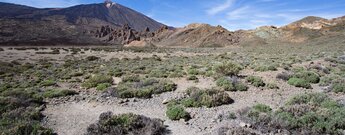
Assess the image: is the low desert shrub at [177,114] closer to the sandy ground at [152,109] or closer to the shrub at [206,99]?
the sandy ground at [152,109]

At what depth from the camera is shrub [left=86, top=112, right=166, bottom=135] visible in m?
7.26

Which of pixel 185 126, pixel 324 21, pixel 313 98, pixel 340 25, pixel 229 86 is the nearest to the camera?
pixel 185 126

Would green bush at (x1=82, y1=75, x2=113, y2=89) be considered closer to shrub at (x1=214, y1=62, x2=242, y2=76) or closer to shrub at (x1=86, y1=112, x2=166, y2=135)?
A: shrub at (x1=86, y1=112, x2=166, y2=135)

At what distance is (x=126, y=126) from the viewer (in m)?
7.49

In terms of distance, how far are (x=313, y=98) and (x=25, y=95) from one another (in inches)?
436

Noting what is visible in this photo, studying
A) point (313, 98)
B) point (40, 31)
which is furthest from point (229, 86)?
point (40, 31)

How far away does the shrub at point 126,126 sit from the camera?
7.26 metres

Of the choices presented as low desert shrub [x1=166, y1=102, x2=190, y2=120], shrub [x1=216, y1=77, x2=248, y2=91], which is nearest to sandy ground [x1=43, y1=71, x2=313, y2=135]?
low desert shrub [x1=166, y1=102, x2=190, y2=120]

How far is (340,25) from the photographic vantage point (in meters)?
82.1

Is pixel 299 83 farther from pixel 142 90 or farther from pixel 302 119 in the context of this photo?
pixel 142 90

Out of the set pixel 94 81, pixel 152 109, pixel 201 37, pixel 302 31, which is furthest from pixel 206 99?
pixel 201 37

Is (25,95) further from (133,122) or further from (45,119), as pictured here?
(133,122)

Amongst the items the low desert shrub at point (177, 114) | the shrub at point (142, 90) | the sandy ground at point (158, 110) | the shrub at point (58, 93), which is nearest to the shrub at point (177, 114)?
the low desert shrub at point (177, 114)

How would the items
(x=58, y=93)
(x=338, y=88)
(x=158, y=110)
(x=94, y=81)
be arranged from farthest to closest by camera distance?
1. (x=94, y=81)
2. (x=338, y=88)
3. (x=58, y=93)
4. (x=158, y=110)
